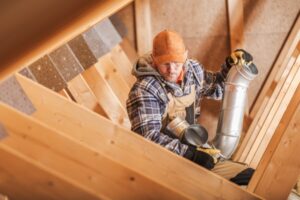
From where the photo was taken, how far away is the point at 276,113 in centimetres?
312

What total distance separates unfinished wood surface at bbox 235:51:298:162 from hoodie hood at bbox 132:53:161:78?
3.70 ft

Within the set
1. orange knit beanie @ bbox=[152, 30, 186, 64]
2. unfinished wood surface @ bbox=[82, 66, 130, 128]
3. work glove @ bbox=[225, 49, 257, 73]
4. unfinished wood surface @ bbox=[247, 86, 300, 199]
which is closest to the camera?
unfinished wood surface @ bbox=[247, 86, 300, 199]

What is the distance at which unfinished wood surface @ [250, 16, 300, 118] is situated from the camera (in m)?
3.18

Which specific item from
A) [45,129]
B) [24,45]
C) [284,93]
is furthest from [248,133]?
[24,45]

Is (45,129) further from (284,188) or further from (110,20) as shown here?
(110,20)

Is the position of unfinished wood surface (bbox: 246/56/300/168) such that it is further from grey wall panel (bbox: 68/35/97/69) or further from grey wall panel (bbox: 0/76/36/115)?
grey wall panel (bbox: 0/76/36/115)

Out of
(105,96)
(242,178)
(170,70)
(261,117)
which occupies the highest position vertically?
(170,70)

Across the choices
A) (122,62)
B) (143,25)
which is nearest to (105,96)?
(122,62)

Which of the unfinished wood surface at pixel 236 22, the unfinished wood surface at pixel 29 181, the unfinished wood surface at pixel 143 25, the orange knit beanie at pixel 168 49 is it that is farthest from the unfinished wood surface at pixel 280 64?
the unfinished wood surface at pixel 29 181

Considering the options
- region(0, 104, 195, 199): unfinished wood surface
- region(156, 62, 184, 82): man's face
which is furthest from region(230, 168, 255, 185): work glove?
region(0, 104, 195, 199): unfinished wood surface

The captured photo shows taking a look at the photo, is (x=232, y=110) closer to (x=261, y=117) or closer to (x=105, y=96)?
(x=261, y=117)

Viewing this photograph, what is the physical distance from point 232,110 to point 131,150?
49.1 inches

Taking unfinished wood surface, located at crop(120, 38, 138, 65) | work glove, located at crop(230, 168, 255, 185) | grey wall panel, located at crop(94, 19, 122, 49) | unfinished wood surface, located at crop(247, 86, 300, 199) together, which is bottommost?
work glove, located at crop(230, 168, 255, 185)

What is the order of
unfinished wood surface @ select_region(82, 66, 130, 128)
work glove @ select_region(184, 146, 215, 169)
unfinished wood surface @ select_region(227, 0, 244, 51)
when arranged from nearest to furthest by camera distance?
work glove @ select_region(184, 146, 215, 169) < unfinished wood surface @ select_region(227, 0, 244, 51) < unfinished wood surface @ select_region(82, 66, 130, 128)
